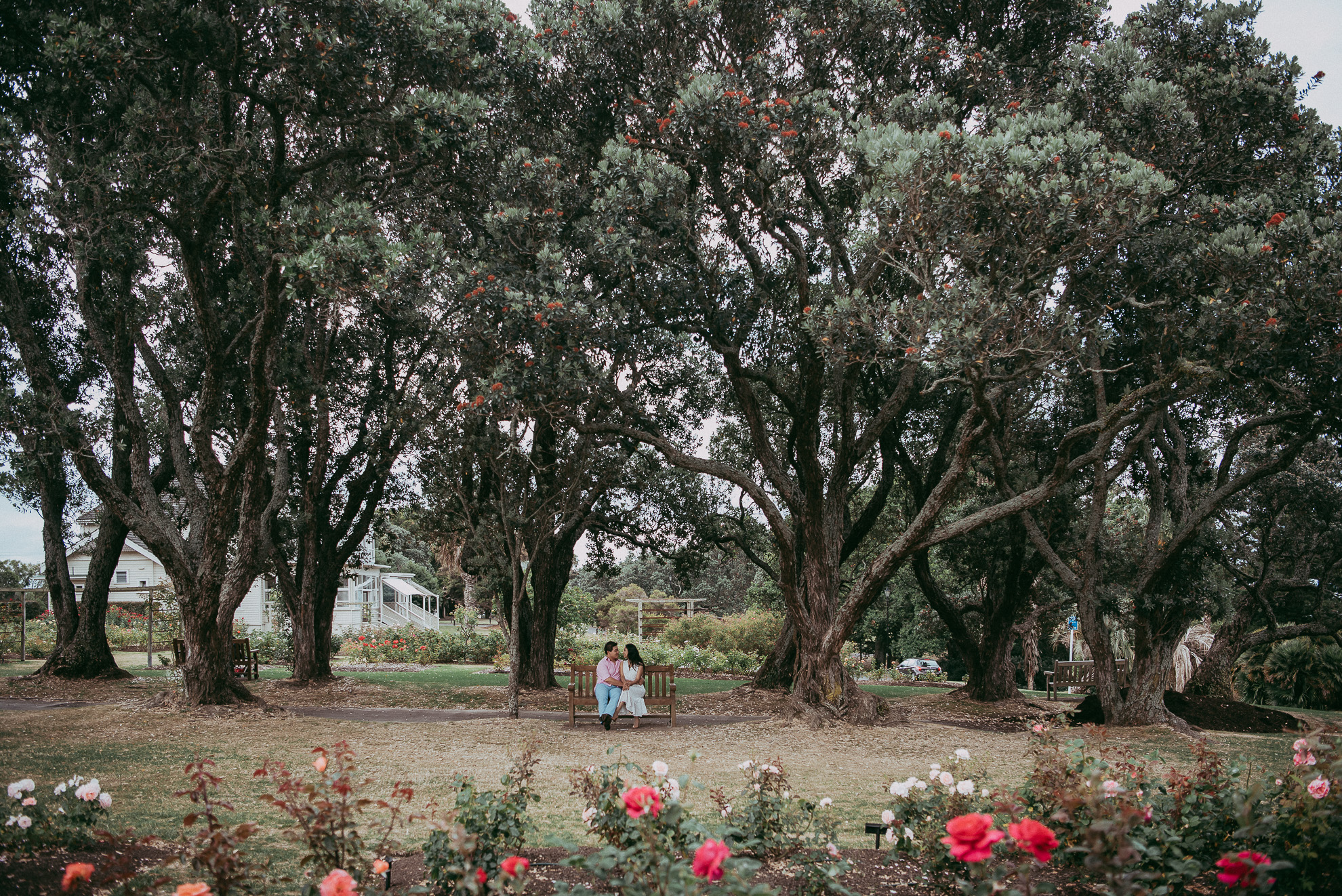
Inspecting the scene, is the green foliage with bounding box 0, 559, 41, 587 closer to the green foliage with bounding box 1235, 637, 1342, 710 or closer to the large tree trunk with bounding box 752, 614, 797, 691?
the large tree trunk with bounding box 752, 614, 797, 691

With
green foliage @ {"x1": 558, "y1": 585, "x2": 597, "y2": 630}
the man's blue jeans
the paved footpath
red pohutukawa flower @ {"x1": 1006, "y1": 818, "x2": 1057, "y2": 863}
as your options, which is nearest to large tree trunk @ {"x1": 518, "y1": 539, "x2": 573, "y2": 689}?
the paved footpath

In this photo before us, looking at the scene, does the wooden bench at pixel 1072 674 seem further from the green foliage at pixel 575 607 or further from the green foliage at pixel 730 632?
the green foliage at pixel 575 607

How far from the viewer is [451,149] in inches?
426

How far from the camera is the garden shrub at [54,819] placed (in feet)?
12.7

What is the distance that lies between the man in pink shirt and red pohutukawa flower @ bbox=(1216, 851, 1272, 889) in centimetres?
925

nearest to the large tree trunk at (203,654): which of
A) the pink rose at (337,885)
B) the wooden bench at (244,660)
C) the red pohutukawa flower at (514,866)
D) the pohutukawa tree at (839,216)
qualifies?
the wooden bench at (244,660)

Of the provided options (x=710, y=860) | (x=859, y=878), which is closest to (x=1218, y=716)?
(x=859, y=878)

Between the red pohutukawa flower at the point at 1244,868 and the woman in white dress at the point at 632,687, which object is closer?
the red pohutukawa flower at the point at 1244,868

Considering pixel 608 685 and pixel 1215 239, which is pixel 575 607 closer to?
pixel 608 685

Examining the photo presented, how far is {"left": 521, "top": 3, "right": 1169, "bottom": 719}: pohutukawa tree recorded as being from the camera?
8.98 meters

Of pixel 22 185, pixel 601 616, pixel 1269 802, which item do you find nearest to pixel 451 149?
pixel 22 185

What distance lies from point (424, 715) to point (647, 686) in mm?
3511

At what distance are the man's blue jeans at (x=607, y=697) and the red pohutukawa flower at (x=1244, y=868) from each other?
954 cm

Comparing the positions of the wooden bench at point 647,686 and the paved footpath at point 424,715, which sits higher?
the wooden bench at point 647,686
